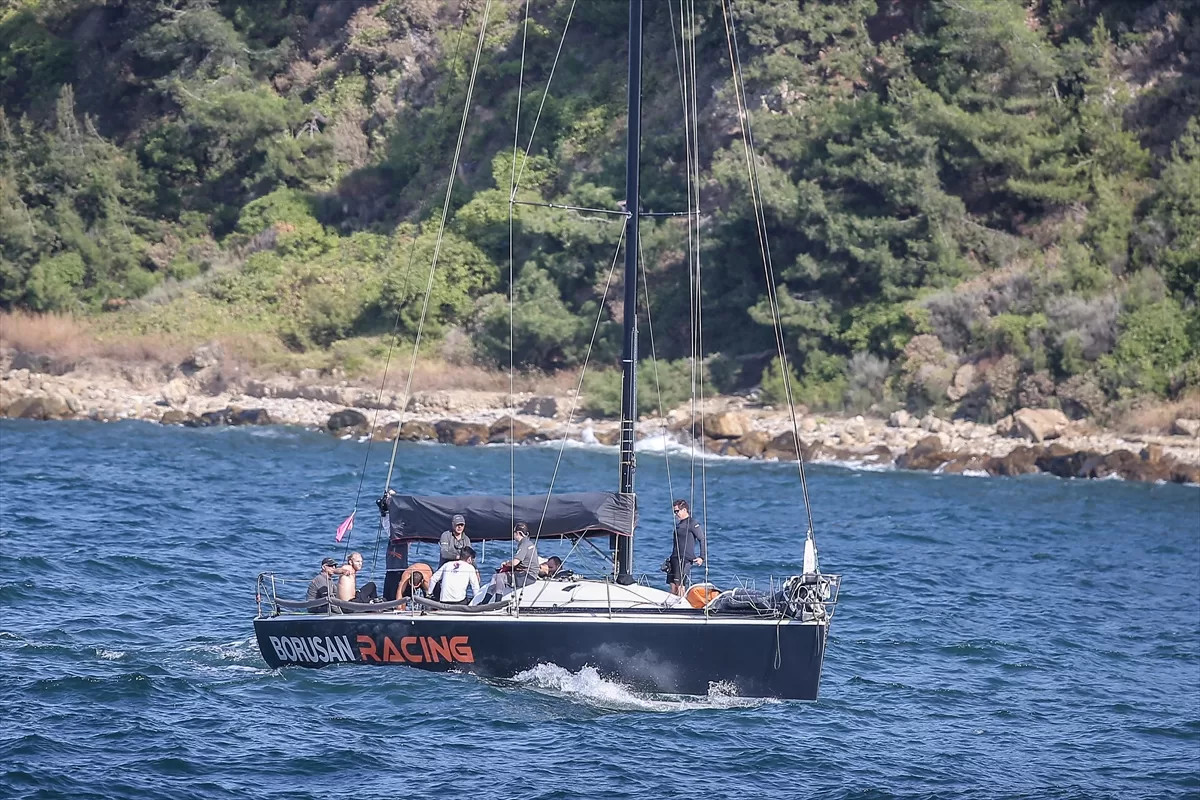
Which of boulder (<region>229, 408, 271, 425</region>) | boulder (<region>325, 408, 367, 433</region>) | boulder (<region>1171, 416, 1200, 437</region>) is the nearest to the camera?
boulder (<region>1171, 416, 1200, 437</region>)

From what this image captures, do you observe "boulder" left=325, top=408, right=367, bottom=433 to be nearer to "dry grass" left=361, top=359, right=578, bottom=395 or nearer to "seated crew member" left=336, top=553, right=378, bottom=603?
"dry grass" left=361, top=359, right=578, bottom=395

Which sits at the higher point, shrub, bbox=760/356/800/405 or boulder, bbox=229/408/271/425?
shrub, bbox=760/356/800/405

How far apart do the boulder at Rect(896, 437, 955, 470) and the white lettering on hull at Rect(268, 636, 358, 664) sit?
81.4 ft

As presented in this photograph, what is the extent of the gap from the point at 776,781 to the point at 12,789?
6.95 metres

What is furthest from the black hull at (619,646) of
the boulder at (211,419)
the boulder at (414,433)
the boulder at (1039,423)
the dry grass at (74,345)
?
the dry grass at (74,345)

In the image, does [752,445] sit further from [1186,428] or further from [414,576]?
[414,576]

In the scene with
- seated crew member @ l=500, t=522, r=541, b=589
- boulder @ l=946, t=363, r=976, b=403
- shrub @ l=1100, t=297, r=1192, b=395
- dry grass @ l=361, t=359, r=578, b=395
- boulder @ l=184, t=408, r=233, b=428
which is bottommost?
seated crew member @ l=500, t=522, r=541, b=589

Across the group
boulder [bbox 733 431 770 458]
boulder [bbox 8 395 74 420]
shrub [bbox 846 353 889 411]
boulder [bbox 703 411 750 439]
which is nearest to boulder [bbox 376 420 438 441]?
boulder [bbox 703 411 750 439]

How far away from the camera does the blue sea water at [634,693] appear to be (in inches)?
609

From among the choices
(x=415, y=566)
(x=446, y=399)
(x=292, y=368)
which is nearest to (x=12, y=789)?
(x=415, y=566)

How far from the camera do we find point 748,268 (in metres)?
49.7

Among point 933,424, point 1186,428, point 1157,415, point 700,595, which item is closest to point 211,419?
point 933,424

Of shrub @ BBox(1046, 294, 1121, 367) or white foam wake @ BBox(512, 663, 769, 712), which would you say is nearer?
white foam wake @ BBox(512, 663, 769, 712)

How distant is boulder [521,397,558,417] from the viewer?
158 feet
